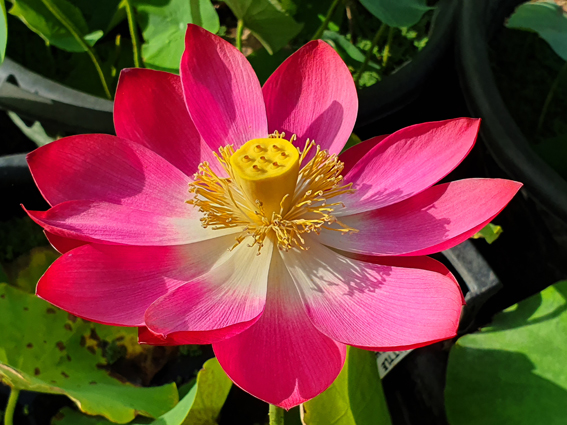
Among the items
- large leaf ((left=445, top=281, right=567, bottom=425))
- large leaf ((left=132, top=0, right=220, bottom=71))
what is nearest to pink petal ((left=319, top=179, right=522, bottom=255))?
large leaf ((left=445, top=281, right=567, bottom=425))

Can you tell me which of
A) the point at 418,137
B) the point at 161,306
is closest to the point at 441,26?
the point at 418,137

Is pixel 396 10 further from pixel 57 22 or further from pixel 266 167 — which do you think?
pixel 57 22

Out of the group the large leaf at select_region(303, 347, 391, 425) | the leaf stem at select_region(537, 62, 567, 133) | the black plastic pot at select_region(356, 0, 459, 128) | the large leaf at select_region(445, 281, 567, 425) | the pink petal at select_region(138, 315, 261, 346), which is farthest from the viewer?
the leaf stem at select_region(537, 62, 567, 133)

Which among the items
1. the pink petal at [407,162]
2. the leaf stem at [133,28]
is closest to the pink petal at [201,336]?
the pink petal at [407,162]

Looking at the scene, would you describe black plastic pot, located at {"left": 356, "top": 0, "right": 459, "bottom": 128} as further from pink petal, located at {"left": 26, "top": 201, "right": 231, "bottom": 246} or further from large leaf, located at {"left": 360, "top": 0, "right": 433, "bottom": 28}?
pink petal, located at {"left": 26, "top": 201, "right": 231, "bottom": 246}

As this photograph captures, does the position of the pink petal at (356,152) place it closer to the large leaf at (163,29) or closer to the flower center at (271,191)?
the flower center at (271,191)

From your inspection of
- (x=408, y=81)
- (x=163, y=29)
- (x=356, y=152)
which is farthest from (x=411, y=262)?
(x=163, y=29)
